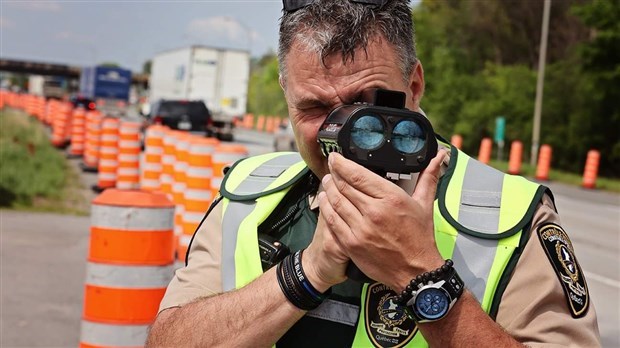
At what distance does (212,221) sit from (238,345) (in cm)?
46

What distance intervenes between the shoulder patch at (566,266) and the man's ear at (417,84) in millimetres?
432

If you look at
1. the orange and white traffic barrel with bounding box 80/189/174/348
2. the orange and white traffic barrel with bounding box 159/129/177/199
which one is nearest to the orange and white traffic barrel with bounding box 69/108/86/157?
the orange and white traffic barrel with bounding box 159/129/177/199

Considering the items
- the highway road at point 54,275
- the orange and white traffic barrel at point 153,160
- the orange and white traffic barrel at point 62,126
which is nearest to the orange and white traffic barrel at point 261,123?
the orange and white traffic barrel at point 62,126

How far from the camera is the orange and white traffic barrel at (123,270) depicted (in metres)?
4.80

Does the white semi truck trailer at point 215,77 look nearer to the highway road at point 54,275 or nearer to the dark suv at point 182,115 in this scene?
the dark suv at point 182,115

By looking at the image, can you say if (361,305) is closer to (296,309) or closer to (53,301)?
(296,309)

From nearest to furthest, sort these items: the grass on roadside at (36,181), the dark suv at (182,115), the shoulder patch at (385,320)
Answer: the shoulder patch at (385,320)
the grass on roadside at (36,181)
the dark suv at (182,115)

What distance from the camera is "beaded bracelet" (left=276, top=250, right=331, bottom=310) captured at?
2.00 m

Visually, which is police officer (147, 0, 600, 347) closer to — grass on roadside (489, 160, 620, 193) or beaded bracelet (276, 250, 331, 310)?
beaded bracelet (276, 250, 331, 310)

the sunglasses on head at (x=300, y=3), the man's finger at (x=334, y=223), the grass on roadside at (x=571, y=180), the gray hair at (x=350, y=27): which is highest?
the sunglasses on head at (x=300, y=3)

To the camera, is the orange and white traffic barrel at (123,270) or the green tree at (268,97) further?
the green tree at (268,97)

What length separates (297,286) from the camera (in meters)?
2.01

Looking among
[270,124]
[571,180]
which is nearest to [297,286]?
[571,180]

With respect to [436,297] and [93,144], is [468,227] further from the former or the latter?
[93,144]
